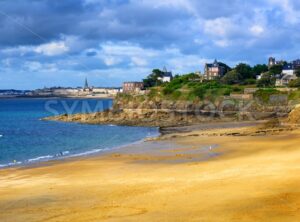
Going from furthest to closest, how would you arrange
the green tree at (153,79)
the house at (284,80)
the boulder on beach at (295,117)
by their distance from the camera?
1. the green tree at (153,79)
2. the house at (284,80)
3. the boulder on beach at (295,117)

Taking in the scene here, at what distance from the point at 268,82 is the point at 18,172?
267 ft

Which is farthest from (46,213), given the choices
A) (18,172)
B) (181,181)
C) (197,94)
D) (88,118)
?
(197,94)

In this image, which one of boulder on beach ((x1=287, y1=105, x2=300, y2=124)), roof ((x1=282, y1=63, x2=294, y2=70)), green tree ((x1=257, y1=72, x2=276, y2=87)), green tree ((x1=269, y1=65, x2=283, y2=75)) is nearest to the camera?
boulder on beach ((x1=287, y1=105, x2=300, y2=124))

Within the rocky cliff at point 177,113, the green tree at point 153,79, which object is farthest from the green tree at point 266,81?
the green tree at point 153,79

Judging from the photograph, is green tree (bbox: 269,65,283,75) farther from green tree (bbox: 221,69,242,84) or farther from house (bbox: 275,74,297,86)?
green tree (bbox: 221,69,242,84)

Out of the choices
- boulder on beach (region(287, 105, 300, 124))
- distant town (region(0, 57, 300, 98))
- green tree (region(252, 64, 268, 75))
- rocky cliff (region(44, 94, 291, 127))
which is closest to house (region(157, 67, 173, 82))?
distant town (region(0, 57, 300, 98))

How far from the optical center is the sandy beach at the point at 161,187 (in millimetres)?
14047

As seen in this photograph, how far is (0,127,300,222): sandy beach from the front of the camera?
14.0 metres

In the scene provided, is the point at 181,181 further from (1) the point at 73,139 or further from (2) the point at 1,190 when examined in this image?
(1) the point at 73,139

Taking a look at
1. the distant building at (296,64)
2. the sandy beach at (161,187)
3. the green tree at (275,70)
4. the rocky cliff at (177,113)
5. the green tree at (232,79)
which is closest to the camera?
the sandy beach at (161,187)

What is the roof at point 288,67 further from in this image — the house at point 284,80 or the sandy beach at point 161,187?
the sandy beach at point 161,187

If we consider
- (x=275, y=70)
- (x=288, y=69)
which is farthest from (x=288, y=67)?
(x=275, y=70)

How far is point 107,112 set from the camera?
75.8m

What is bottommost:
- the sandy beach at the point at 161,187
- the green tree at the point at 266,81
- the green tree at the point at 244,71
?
the sandy beach at the point at 161,187
